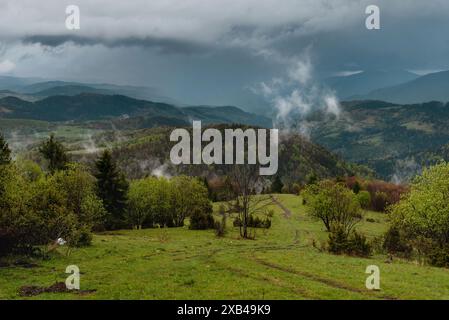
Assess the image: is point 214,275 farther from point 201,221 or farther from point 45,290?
point 201,221

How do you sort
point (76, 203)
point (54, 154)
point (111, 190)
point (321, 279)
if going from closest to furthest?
point (321, 279), point (76, 203), point (54, 154), point (111, 190)

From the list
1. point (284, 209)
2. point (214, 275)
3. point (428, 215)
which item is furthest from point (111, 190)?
point (428, 215)

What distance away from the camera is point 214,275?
3494 cm

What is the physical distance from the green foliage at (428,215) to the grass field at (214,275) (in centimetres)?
1198

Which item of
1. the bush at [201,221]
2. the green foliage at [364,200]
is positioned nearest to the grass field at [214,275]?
the bush at [201,221]

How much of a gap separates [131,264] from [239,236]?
30.7 meters

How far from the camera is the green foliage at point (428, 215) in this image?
172 feet

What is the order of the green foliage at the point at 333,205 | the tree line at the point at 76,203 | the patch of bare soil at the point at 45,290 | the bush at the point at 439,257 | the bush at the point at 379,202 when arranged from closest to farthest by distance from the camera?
the patch of bare soil at the point at 45,290, the tree line at the point at 76,203, the bush at the point at 439,257, the green foliage at the point at 333,205, the bush at the point at 379,202

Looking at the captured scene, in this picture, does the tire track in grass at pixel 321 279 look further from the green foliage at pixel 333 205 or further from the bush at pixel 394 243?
the green foliage at pixel 333 205

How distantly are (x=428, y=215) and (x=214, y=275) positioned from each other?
110ft

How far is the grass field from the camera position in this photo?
95.3ft

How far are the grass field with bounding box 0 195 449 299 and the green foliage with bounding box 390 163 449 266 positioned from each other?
11976 mm

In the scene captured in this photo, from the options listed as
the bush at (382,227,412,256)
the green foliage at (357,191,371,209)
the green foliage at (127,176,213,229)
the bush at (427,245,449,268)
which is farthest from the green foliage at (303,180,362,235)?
the green foliage at (357,191,371,209)
